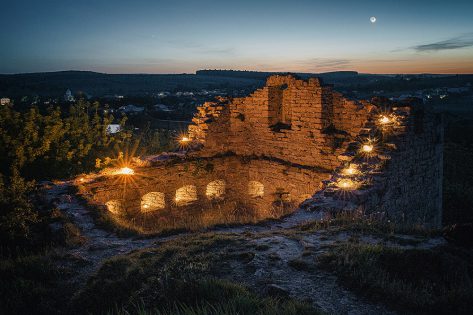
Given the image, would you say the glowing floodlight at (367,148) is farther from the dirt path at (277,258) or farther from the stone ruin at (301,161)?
the dirt path at (277,258)

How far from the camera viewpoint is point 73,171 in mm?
13719

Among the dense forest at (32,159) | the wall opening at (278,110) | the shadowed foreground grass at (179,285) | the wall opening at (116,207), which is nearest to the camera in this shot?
the shadowed foreground grass at (179,285)

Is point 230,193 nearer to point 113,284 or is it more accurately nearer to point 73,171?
A: point 73,171

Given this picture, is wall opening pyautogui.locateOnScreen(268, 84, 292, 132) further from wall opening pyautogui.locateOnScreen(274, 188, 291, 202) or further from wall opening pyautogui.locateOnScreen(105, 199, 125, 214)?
wall opening pyautogui.locateOnScreen(105, 199, 125, 214)

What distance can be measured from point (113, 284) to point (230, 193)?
26.3 feet

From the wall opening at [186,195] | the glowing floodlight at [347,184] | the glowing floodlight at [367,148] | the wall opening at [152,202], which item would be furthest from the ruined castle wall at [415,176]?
the wall opening at [152,202]

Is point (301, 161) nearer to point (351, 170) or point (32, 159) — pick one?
point (351, 170)

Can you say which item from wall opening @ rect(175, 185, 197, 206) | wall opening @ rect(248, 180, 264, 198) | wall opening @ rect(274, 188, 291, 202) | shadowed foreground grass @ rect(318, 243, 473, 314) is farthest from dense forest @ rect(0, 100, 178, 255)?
shadowed foreground grass @ rect(318, 243, 473, 314)

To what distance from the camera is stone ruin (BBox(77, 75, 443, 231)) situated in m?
8.38

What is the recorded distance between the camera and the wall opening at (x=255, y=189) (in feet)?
40.7

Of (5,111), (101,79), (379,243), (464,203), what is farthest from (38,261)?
(101,79)

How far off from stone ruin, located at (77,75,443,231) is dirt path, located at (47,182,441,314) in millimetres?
1148

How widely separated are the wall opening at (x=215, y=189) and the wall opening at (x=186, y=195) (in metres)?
0.49

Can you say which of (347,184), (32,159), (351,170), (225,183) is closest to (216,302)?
(347,184)
